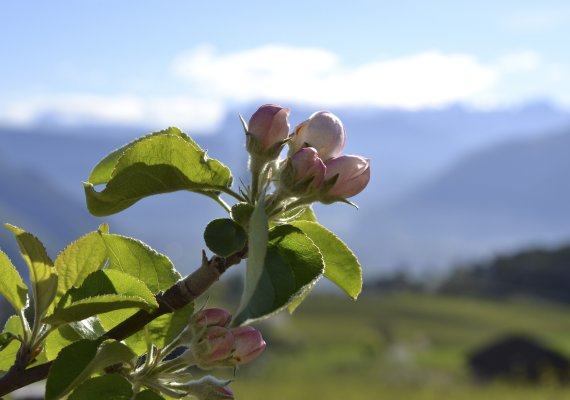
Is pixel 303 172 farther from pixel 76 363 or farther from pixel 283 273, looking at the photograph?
pixel 76 363

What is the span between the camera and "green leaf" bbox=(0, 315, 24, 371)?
98 cm

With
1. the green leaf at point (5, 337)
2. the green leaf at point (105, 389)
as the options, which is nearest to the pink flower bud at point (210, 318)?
the green leaf at point (105, 389)

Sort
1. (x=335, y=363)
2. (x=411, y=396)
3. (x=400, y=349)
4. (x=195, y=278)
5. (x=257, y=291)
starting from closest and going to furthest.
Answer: (x=257, y=291), (x=195, y=278), (x=411, y=396), (x=335, y=363), (x=400, y=349)

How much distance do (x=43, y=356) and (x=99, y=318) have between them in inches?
4.1

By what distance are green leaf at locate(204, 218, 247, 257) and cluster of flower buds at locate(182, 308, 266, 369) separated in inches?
4.4

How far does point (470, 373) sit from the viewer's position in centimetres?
2358

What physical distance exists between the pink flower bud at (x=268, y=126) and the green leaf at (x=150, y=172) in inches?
2.9

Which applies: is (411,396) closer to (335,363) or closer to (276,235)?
(276,235)

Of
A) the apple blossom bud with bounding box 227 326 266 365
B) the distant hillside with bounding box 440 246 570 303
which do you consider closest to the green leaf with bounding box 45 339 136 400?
the apple blossom bud with bounding box 227 326 266 365

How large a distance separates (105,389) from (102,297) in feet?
0.35

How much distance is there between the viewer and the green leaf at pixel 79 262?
3.10ft

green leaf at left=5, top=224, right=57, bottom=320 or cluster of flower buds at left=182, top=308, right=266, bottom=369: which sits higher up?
green leaf at left=5, top=224, right=57, bottom=320

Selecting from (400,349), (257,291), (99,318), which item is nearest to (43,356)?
(99,318)

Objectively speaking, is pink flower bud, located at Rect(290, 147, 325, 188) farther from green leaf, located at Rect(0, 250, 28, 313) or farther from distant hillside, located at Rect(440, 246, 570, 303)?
distant hillside, located at Rect(440, 246, 570, 303)
